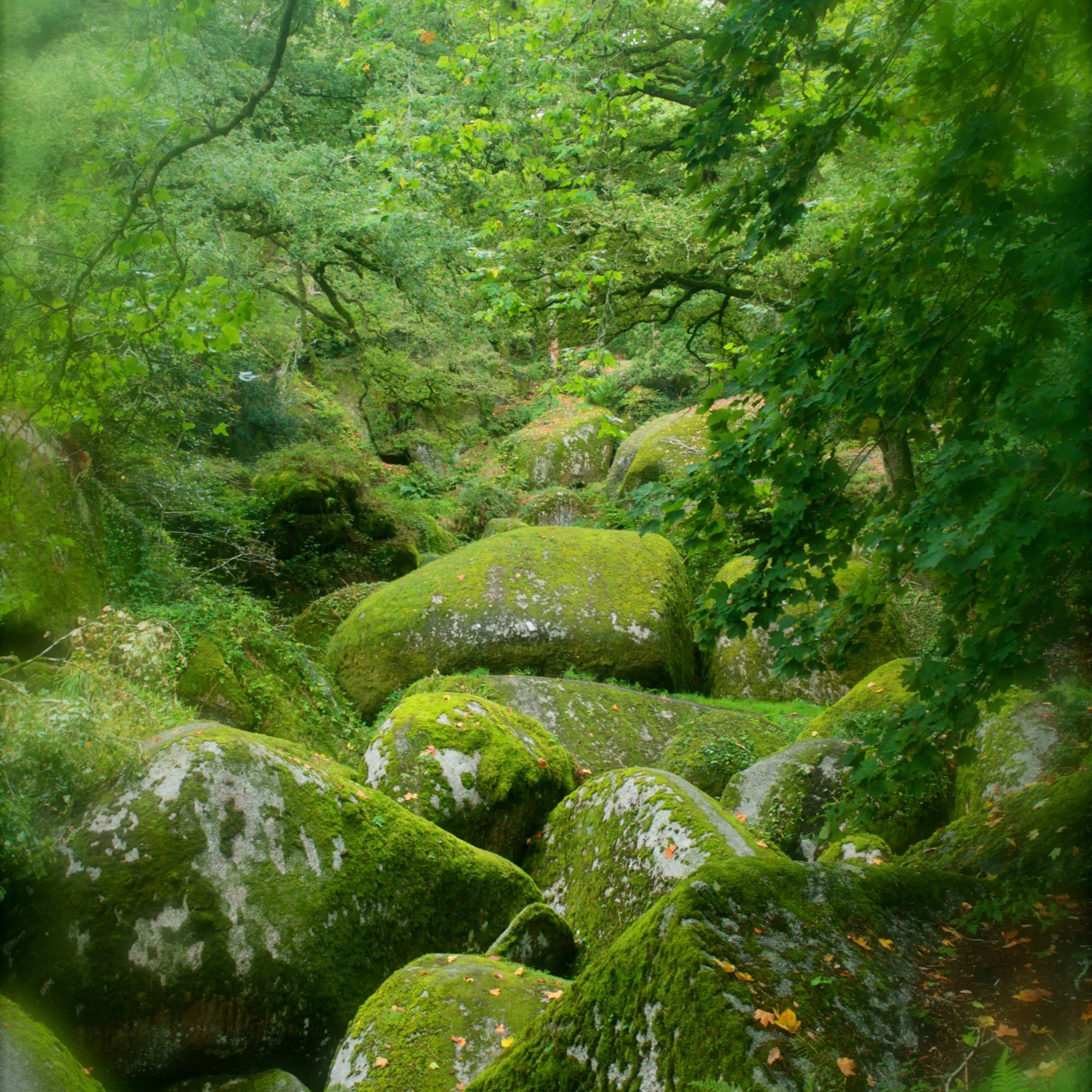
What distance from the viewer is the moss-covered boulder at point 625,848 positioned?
4.73 meters

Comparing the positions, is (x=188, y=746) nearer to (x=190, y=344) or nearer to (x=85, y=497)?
(x=190, y=344)

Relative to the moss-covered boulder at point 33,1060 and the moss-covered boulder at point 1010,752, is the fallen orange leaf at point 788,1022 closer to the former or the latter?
the moss-covered boulder at point 33,1060

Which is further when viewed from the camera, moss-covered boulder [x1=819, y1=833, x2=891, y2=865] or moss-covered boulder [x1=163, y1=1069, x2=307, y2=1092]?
moss-covered boulder [x1=819, y1=833, x2=891, y2=865]

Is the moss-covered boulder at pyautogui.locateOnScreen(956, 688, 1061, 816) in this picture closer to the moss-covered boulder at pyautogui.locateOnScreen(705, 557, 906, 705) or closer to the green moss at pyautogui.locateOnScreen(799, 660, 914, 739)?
the green moss at pyautogui.locateOnScreen(799, 660, 914, 739)

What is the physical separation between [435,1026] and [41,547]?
533 cm

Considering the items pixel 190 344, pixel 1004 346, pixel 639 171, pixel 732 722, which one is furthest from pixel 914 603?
pixel 190 344

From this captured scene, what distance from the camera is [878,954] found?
2.85 meters

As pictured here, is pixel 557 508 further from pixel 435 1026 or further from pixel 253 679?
pixel 435 1026

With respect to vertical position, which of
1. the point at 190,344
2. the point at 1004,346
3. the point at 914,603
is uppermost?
the point at 190,344

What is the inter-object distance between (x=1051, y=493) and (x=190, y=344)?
172 inches

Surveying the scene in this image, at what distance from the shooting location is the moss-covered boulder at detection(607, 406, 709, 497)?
15.7 m

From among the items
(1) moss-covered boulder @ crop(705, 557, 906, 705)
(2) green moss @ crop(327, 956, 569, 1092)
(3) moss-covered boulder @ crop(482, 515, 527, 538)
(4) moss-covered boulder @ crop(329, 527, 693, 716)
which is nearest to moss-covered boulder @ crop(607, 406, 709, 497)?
(3) moss-covered boulder @ crop(482, 515, 527, 538)

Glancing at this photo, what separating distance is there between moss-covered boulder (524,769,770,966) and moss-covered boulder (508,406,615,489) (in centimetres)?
1442

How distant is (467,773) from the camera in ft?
21.0
